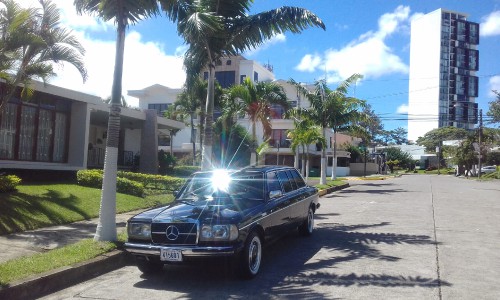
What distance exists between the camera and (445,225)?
11.2 m

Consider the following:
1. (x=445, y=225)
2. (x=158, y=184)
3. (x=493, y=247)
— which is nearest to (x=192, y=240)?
(x=493, y=247)

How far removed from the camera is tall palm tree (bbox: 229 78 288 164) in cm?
1953

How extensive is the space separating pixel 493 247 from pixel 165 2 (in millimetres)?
8028

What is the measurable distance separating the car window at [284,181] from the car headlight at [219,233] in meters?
2.58

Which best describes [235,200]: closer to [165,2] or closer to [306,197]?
[306,197]

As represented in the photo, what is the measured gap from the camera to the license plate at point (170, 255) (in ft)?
19.3

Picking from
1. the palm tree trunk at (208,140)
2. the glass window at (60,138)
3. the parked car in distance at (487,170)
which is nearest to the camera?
the palm tree trunk at (208,140)

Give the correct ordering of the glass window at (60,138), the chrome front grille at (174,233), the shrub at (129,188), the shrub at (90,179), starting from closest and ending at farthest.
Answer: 1. the chrome front grille at (174,233)
2. the shrub at (129,188)
3. the shrub at (90,179)
4. the glass window at (60,138)

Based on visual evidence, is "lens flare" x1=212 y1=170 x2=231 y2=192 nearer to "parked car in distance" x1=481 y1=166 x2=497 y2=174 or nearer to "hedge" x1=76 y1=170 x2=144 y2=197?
"hedge" x1=76 y1=170 x2=144 y2=197

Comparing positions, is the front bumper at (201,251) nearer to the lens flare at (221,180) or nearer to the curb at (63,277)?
the curb at (63,277)

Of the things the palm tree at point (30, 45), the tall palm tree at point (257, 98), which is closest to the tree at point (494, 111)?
the tall palm tree at point (257, 98)

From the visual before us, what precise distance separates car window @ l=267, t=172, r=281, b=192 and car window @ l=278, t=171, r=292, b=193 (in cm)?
25

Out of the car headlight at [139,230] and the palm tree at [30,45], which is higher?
the palm tree at [30,45]

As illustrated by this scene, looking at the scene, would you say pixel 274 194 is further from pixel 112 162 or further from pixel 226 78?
pixel 226 78
